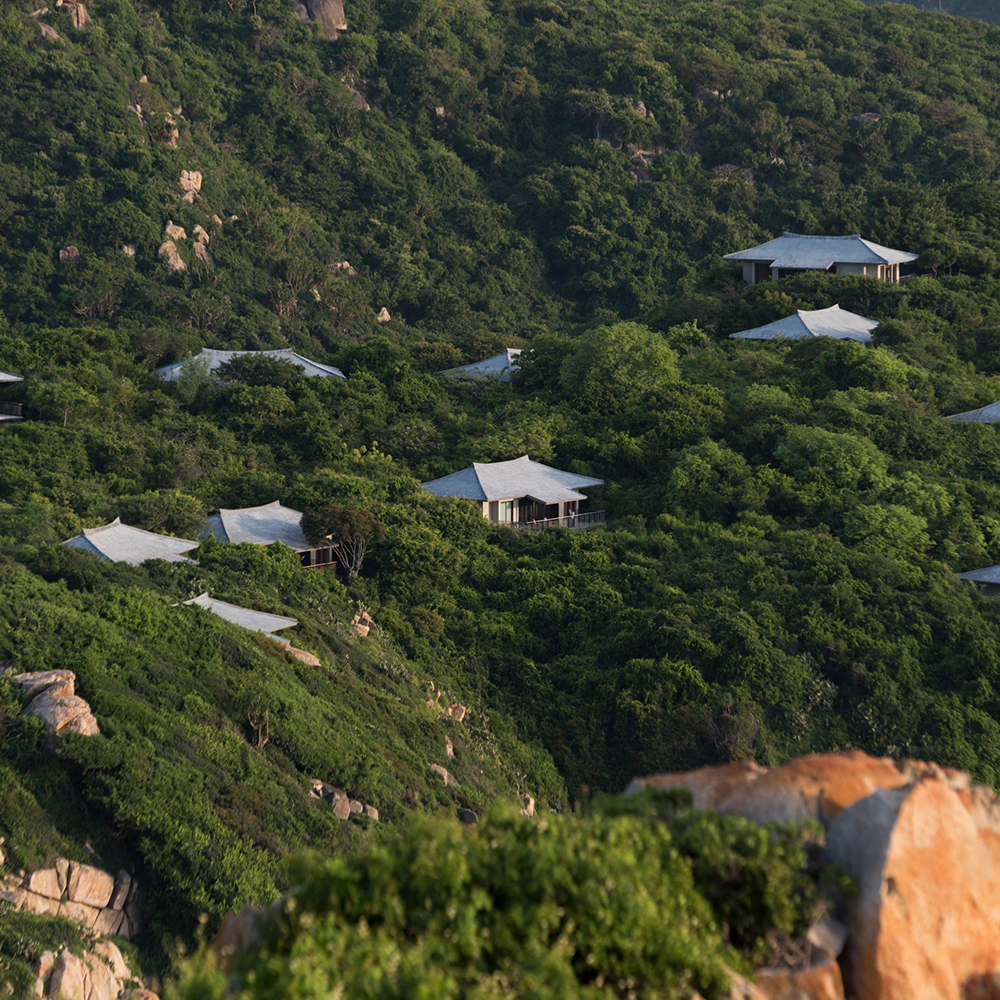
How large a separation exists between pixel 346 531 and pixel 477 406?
15055mm

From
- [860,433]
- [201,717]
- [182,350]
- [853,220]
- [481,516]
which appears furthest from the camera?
[853,220]

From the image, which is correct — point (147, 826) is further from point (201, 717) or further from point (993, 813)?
point (993, 813)

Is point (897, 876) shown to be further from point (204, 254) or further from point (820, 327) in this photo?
point (204, 254)

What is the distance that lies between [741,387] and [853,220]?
16602 millimetres

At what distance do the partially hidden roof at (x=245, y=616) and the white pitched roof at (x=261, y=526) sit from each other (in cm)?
543

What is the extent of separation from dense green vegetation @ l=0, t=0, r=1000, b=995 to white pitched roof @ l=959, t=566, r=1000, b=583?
769 millimetres

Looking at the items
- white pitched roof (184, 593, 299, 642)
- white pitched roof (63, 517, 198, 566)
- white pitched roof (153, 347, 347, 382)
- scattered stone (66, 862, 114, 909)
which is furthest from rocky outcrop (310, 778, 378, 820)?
white pitched roof (153, 347, 347, 382)

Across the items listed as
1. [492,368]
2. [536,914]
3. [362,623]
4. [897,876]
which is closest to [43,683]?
[362,623]

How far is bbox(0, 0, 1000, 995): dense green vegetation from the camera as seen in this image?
21.4 meters

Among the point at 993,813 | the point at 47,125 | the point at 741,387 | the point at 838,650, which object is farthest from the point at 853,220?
the point at 993,813

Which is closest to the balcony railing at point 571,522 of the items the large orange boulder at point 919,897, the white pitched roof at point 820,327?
the white pitched roof at point 820,327

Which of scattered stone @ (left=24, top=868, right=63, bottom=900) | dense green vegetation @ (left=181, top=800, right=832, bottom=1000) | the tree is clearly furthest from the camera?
the tree

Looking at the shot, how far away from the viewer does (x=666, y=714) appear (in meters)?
26.5

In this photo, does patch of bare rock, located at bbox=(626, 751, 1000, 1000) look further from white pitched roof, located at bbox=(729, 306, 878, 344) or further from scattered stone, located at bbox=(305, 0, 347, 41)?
scattered stone, located at bbox=(305, 0, 347, 41)
